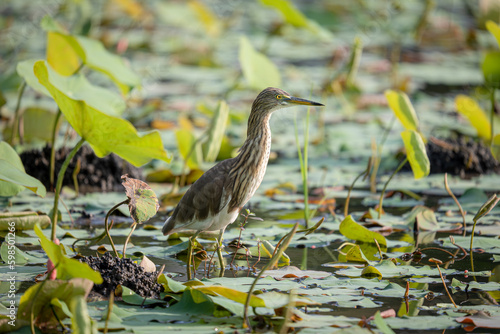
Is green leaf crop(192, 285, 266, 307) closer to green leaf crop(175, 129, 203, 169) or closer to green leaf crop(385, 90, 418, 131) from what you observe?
green leaf crop(385, 90, 418, 131)

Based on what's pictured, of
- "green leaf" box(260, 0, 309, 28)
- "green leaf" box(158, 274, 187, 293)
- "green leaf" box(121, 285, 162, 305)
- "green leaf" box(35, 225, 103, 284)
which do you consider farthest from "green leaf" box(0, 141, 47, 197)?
"green leaf" box(260, 0, 309, 28)

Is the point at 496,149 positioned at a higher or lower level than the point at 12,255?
higher

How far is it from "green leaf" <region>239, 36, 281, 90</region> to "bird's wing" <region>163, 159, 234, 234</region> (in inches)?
89.8

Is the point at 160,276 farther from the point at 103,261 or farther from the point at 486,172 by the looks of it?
the point at 486,172

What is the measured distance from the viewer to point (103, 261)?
137 inches

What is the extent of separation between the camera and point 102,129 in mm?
3498

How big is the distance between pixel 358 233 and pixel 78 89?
2.33 meters

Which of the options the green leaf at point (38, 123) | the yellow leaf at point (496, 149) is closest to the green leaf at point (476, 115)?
the yellow leaf at point (496, 149)

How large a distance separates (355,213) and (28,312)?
2.89 metres

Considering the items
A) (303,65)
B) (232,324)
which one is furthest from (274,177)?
(303,65)

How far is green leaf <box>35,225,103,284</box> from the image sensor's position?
2.82 meters

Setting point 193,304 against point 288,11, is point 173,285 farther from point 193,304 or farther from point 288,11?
point 288,11

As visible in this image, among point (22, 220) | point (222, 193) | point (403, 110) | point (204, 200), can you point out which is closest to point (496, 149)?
point (403, 110)

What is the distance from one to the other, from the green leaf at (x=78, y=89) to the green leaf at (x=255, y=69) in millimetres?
1231
